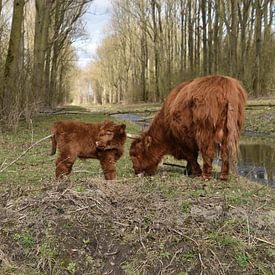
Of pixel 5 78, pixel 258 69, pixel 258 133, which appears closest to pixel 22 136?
pixel 5 78

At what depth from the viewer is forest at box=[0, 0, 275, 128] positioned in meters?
17.3

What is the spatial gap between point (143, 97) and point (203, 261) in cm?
4813

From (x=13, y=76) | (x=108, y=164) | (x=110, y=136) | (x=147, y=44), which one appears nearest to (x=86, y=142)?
(x=110, y=136)

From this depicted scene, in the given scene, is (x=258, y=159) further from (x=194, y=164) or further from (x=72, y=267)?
(x=72, y=267)

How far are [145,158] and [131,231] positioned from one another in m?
4.02

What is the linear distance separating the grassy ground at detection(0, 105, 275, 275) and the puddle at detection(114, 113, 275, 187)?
15.2ft

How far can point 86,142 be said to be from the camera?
7.23m

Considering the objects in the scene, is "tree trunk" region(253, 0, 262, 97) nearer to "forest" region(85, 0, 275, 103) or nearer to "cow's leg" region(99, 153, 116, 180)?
"forest" region(85, 0, 275, 103)

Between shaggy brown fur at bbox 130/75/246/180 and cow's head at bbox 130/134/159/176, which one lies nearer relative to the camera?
shaggy brown fur at bbox 130/75/246/180

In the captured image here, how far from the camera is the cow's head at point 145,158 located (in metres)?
8.63

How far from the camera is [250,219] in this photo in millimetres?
4949

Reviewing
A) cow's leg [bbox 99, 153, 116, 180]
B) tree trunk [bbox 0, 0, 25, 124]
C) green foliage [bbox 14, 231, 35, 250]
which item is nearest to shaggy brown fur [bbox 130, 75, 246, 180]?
cow's leg [bbox 99, 153, 116, 180]

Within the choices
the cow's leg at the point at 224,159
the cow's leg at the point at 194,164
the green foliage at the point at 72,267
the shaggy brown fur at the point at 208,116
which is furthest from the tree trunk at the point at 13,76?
the green foliage at the point at 72,267

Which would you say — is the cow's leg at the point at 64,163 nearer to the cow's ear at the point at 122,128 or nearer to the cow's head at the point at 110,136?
the cow's head at the point at 110,136
